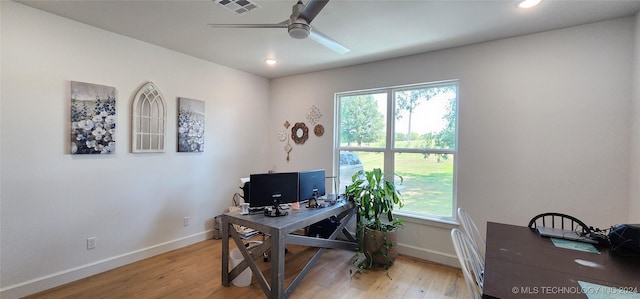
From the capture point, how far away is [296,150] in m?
4.34

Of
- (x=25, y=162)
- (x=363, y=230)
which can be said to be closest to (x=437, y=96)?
(x=363, y=230)

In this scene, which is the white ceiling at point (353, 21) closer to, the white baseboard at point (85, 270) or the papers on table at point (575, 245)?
the papers on table at point (575, 245)

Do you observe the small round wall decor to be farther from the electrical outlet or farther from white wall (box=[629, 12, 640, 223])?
white wall (box=[629, 12, 640, 223])

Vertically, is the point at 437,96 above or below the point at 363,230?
above

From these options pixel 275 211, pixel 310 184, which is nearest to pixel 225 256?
pixel 275 211

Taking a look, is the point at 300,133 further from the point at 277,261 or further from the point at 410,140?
the point at 277,261

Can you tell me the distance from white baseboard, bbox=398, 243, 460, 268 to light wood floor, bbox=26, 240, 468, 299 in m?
0.08

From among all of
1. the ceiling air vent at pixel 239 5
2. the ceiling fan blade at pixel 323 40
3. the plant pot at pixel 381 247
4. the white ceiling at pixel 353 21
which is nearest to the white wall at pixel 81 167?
the white ceiling at pixel 353 21

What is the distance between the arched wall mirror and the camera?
2.96m

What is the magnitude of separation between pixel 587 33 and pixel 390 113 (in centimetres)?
197

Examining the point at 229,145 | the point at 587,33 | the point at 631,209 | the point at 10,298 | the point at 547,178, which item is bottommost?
the point at 10,298

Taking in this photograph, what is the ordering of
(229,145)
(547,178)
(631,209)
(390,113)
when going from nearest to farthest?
1. (631,209)
2. (547,178)
3. (390,113)
4. (229,145)

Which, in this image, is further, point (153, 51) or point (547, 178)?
point (153, 51)

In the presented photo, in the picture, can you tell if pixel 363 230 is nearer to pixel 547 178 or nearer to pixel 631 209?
pixel 547 178
